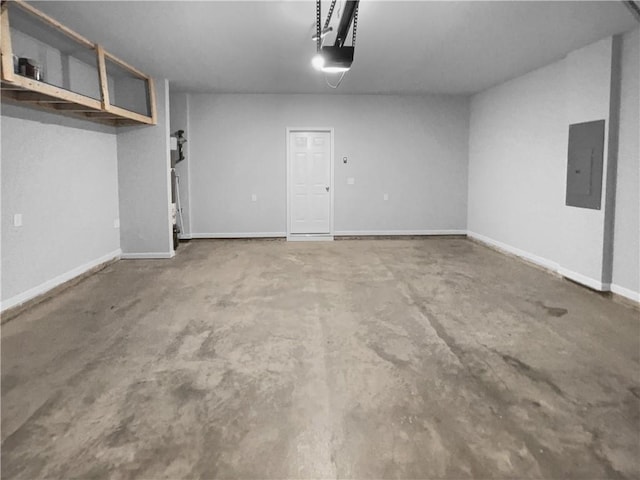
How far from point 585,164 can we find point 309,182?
4.88 metres

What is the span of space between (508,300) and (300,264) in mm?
2907

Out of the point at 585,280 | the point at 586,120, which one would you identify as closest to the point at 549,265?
the point at 585,280

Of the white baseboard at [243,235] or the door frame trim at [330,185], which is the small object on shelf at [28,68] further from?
the door frame trim at [330,185]

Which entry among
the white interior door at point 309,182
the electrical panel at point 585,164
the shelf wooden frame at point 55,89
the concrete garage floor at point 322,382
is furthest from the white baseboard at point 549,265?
the shelf wooden frame at point 55,89

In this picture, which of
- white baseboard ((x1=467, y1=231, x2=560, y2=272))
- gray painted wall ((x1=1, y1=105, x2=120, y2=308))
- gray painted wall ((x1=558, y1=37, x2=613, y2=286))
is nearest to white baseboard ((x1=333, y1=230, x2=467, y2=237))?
white baseboard ((x1=467, y1=231, x2=560, y2=272))

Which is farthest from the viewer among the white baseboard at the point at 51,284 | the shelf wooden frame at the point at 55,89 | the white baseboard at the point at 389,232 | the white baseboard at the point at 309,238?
the white baseboard at the point at 389,232

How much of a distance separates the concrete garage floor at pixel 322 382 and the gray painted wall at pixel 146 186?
75.1 inches

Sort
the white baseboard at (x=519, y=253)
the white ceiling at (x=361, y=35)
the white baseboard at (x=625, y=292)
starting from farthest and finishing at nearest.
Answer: the white baseboard at (x=519, y=253)
the white baseboard at (x=625, y=292)
the white ceiling at (x=361, y=35)

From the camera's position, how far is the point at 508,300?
4844 millimetres

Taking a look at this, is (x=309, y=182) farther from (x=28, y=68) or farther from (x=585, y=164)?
(x=28, y=68)

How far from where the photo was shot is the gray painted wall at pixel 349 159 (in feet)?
28.8

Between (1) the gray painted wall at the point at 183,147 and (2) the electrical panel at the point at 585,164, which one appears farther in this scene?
(1) the gray painted wall at the point at 183,147

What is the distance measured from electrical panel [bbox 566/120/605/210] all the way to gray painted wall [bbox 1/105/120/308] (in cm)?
588

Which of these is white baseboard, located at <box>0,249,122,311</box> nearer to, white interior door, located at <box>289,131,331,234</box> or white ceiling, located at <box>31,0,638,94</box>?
white ceiling, located at <box>31,0,638,94</box>
